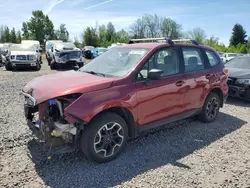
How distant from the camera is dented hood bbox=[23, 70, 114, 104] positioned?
346cm

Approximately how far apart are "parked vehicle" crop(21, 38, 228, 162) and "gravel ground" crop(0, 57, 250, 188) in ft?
1.13

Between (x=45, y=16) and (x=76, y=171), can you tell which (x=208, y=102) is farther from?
(x=45, y=16)

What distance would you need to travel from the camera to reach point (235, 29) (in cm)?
6288

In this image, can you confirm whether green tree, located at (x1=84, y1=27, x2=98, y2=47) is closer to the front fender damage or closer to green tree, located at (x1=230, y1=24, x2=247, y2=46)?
green tree, located at (x1=230, y1=24, x2=247, y2=46)

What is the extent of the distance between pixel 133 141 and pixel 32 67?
14050 mm

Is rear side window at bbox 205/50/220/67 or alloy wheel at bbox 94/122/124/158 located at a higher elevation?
rear side window at bbox 205/50/220/67

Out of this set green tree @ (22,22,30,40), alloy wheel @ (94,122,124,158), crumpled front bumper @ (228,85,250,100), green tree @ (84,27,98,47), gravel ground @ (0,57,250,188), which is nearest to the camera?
gravel ground @ (0,57,250,188)

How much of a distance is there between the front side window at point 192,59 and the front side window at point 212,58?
0.33 m

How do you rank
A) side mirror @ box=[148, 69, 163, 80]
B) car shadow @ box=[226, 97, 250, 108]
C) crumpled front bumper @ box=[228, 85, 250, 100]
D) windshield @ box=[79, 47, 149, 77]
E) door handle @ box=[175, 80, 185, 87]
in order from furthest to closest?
car shadow @ box=[226, 97, 250, 108] → crumpled front bumper @ box=[228, 85, 250, 100] → door handle @ box=[175, 80, 185, 87] → windshield @ box=[79, 47, 149, 77] → side mirror @ box=[148, 69, 163, 80]

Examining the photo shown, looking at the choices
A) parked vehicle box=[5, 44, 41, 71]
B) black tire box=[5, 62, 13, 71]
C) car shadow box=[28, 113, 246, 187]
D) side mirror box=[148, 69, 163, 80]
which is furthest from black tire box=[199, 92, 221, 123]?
black tire box=[5, 62, 13, 71]

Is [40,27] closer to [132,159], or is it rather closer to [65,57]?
[65,57]

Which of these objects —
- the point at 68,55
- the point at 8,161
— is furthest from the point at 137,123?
the point at 68,55

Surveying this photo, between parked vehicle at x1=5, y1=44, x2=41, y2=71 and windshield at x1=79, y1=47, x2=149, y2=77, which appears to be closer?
windshield at x1=79, y1=47, x2=149, y2=77

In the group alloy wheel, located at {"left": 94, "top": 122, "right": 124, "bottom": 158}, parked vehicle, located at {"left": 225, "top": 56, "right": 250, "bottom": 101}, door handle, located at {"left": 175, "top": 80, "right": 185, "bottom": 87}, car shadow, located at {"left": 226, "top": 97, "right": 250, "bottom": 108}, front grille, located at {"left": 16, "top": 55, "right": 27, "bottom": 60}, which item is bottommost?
car shadow, located at {"left": 226, "top": 97, "right": 250, "bottom": 108}
